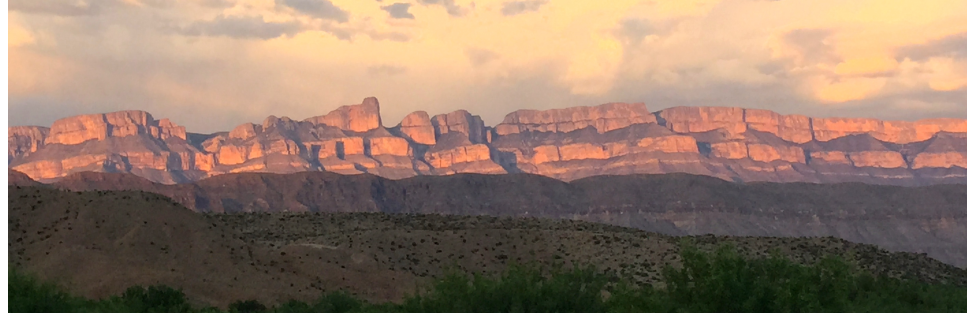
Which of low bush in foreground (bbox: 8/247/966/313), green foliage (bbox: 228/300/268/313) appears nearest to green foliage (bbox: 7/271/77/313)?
low bush in foreground (bbox: 8/247/966/313)

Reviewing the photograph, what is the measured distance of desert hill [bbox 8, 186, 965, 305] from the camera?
6675cm

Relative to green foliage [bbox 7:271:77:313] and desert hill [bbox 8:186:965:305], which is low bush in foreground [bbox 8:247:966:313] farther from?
desert hill [bbox 8:186:965:305]

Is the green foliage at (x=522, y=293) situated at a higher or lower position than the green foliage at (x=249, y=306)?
higher

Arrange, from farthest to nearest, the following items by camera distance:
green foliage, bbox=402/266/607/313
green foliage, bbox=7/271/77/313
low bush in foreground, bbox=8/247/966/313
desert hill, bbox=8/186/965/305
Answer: desert hill, bbox=8/186/965/305, green foliage, bbox=7/271/77/313, green foliage, bbox=402/266/607/313, low bush in foreground, bbox=8/247/966/313

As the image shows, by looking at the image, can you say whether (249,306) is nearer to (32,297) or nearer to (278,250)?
(278,250)

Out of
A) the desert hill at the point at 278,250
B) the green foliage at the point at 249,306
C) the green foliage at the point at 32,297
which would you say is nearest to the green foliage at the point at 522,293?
the green foliage at the point at 32,297

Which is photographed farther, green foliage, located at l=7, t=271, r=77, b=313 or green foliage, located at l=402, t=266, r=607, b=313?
green foliage, located at l=7, t=271, r=77, b=313

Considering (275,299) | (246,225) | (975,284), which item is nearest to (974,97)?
(975,284)

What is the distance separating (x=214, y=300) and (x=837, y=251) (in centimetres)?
4784

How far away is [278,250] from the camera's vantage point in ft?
252

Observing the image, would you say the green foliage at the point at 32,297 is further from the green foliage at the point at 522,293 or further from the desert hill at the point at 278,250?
the desert hill at the point at 278,250

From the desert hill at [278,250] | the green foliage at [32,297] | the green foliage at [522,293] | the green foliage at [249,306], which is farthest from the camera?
the desert hill at [278,250]

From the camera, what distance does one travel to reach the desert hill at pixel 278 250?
6675 cm

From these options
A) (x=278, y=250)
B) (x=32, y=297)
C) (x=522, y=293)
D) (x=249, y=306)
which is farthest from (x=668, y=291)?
(x=278, y=250)
